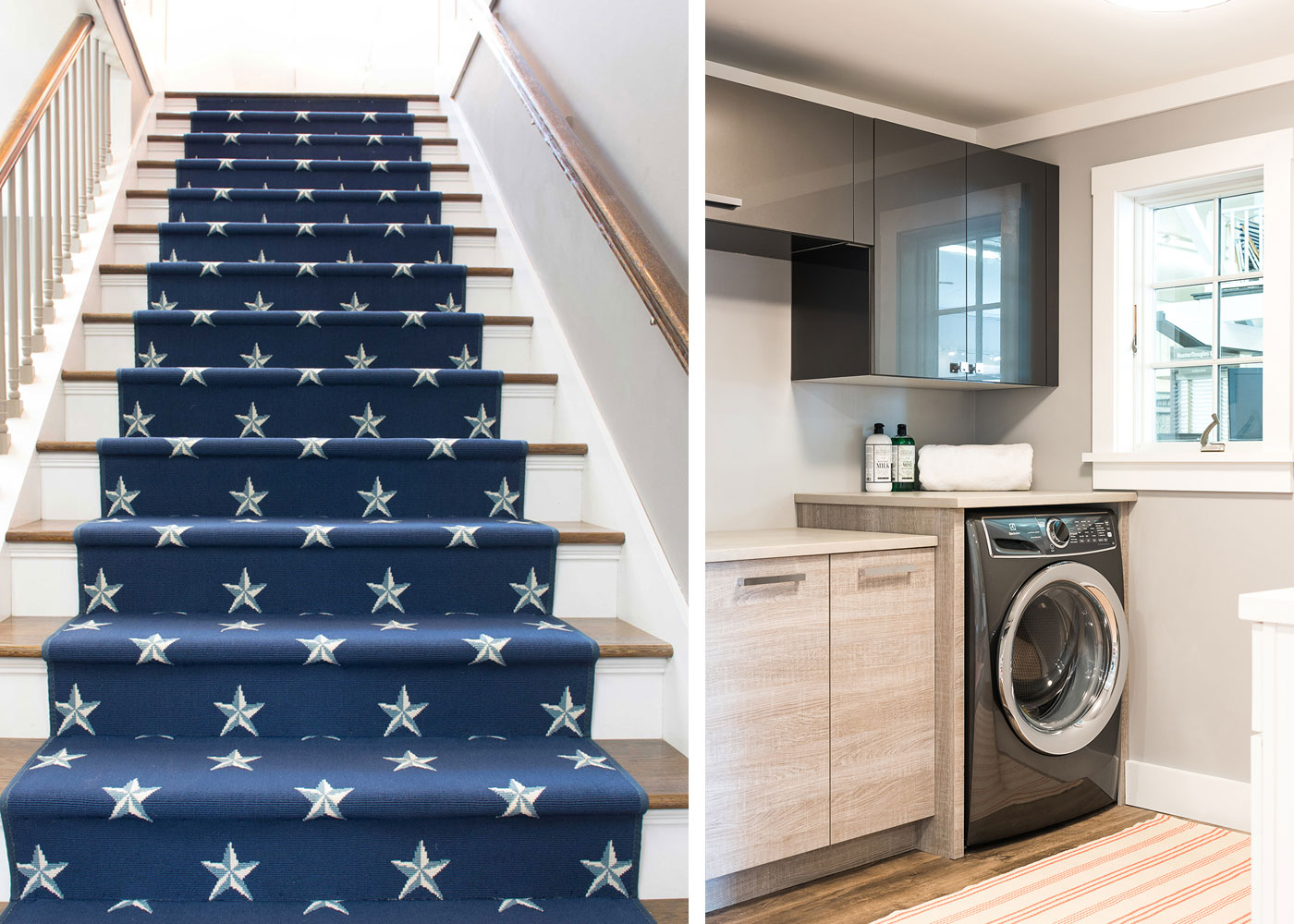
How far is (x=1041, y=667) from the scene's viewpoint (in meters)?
3.13

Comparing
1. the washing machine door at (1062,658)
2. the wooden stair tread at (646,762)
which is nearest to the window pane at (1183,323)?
the washing machine door at (1062,658)

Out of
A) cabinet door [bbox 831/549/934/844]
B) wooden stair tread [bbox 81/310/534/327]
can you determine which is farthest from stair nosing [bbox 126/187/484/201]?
cabinet door [bbox 831/549/934/844]

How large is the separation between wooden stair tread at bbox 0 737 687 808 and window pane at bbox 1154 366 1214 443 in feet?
8.04

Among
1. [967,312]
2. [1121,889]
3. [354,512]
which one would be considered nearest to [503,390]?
[354,512]

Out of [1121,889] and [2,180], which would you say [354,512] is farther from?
[1121,889]

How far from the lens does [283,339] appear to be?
8.30ft

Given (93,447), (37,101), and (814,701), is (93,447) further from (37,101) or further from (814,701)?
(814,701)

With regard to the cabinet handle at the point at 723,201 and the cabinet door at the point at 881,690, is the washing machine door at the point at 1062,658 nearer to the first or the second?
the cabinet door at the point at 881,690

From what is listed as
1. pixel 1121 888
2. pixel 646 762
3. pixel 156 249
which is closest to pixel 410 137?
pixel 156 249

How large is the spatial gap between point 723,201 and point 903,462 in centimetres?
116

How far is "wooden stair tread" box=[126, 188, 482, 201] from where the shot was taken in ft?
10.5

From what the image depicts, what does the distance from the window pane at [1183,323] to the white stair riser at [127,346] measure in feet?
7.14

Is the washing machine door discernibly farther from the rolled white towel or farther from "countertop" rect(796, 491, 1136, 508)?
the rolled white towel

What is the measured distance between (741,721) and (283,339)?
4.71ft
